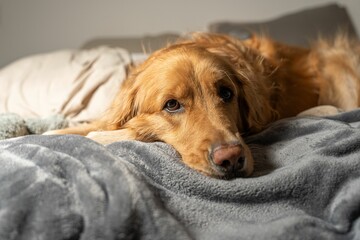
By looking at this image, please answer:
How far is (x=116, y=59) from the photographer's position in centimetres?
261

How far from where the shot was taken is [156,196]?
1086 mm

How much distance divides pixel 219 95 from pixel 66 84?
1176mm

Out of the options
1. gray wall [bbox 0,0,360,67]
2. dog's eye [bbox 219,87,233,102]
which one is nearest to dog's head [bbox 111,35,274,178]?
dog's eye [bbox 219,87,233,102]

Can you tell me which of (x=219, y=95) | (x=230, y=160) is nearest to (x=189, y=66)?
(x=219, y=95)

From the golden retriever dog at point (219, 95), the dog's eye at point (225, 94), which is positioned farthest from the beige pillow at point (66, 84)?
the dog's eye at point (225, 94)

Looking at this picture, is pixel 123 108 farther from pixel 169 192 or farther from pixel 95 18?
pixel 95 18

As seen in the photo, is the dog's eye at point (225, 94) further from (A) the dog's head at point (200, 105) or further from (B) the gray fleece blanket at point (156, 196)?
(B) the gray fleece blanket at point (156, 196)

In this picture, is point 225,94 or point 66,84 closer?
point 225,94

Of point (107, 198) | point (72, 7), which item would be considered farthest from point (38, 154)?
point (72, 7)

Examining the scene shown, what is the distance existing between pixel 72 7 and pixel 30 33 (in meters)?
0.44

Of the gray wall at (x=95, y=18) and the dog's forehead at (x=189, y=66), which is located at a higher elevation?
the dog's forehead at (x=189, y=66)

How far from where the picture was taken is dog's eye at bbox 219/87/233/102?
167cm

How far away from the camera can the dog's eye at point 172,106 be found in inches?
63.6

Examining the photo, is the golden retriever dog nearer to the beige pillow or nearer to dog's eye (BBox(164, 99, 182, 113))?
dog's eye (BBox(164, 99, 182, 113))
